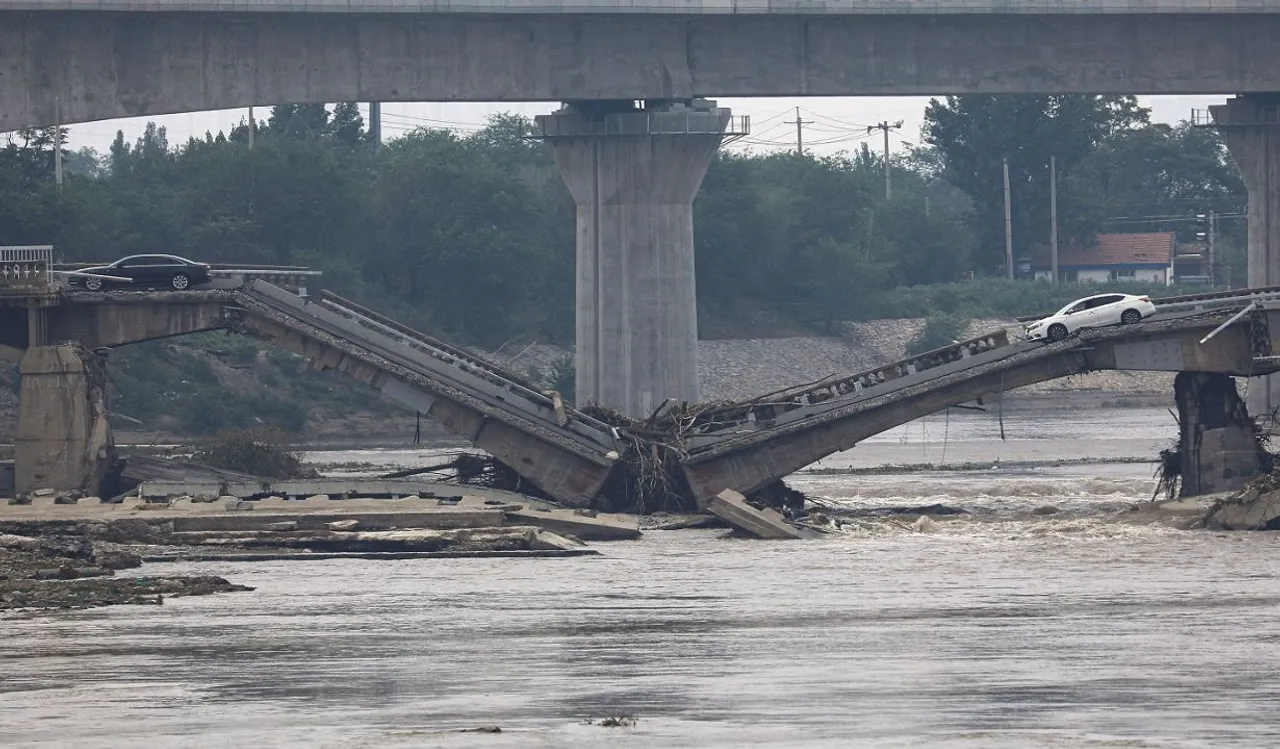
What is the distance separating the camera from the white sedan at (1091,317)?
53.6 m

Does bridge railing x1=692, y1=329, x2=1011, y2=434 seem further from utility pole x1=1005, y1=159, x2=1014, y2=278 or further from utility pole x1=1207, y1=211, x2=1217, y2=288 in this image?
utility pole x1=1207, y1=211, x2=1217, y2=288

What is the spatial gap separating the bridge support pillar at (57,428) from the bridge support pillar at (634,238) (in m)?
24.7

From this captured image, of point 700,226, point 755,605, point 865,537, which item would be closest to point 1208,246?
point 700,226

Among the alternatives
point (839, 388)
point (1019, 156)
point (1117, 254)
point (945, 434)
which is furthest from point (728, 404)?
point (1117, 254)

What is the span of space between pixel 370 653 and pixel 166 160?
93558 millimetres

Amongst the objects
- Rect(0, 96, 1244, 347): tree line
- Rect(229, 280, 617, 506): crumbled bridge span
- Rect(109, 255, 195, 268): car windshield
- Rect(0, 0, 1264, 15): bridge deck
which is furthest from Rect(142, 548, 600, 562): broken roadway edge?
Rect(0, 96, 1244, 347): tree line

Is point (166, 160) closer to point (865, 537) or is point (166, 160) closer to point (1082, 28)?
point (1082, 28)

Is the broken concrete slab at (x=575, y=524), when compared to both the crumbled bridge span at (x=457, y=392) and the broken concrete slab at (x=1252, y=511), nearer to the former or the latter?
the crumbled bridge span at (x=457, y=392)

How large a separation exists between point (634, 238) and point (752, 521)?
27.2 m

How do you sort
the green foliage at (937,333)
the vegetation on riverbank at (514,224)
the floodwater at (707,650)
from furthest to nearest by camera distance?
the green foliage at (937,333) < the vegetation on riverbank at (514,224) < the floodwater at (707,650)

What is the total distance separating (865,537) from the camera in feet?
165

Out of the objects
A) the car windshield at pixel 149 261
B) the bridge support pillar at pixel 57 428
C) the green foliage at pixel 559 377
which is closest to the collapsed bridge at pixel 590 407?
the bridge support pillar at pixel 57 428

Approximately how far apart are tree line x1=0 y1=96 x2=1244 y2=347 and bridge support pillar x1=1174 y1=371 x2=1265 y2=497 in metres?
52.2

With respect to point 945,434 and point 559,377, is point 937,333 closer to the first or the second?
point 559,377
